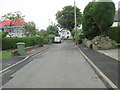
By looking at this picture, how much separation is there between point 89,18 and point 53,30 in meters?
47.3

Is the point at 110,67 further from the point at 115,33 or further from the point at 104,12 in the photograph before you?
the point at 115,33

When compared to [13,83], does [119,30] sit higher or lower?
higher

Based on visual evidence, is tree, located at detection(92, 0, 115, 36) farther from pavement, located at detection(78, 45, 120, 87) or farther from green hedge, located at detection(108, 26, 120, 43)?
pavement, located at detection(78, 45, 120, 87)

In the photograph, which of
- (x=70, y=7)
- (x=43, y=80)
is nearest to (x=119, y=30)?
(x=43, y=80)

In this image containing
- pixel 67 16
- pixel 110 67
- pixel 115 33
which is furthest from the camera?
pixel 67 16

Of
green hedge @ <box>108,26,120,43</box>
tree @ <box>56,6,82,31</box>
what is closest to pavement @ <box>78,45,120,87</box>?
green hedge @ <box>108,26,120,43</box>

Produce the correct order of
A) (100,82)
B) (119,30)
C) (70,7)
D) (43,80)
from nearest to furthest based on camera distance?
(100,82) < (43,80) < (119,30) < (70,7)

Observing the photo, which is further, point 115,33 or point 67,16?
point 67,16

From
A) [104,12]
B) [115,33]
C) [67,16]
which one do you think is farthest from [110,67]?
[67,16]

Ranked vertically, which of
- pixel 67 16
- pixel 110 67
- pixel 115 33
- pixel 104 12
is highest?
pixel 67 16

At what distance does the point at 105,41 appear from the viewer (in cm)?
1575

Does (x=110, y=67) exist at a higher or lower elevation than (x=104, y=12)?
lower

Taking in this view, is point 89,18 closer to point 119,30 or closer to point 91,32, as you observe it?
point 91,32

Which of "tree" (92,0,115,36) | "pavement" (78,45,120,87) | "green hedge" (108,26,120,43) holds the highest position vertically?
"tree" (92,0,115,36)
